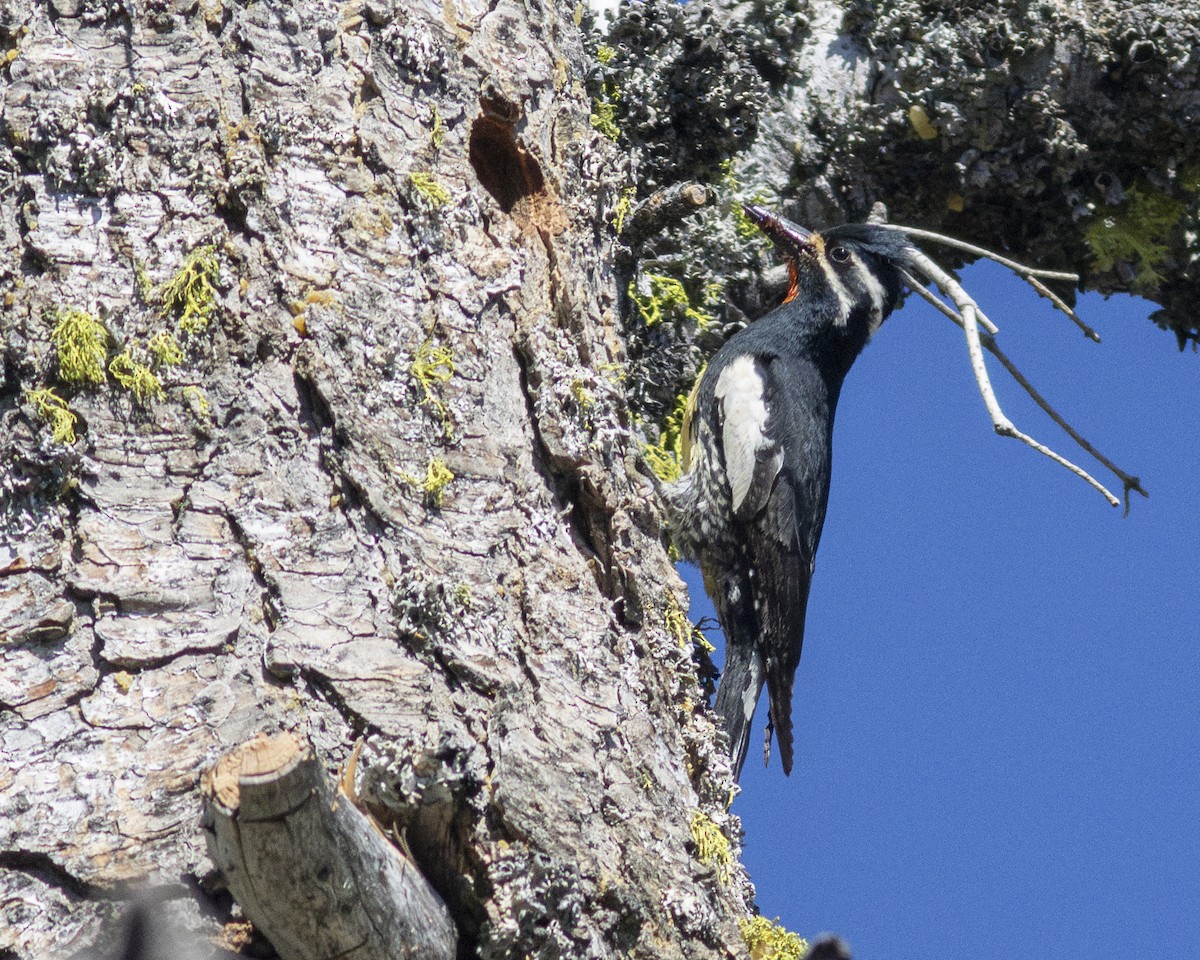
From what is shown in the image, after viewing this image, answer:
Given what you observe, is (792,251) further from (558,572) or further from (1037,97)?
(558,572)

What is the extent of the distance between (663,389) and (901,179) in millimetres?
870

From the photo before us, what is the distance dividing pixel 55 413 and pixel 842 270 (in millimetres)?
2749

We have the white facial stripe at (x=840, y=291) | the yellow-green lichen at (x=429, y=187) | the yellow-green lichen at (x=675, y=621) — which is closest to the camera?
the yellow-green lichen at (x=429, y=187)

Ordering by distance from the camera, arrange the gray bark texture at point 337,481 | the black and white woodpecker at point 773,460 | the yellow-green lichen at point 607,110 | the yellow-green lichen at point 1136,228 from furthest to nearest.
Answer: the black and white woodpecker at point 773,460
the yellow-green lichen at point 1136,228
the yellow-green lichen at point 607,110
the gray bark texture at point 337,481

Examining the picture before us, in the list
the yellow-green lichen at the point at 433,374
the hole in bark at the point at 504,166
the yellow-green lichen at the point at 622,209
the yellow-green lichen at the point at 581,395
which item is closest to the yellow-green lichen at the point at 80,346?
the yellow-green lichen at the point at 433,374

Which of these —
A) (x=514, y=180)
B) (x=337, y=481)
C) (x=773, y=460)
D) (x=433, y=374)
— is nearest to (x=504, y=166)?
(x=514, y=180)

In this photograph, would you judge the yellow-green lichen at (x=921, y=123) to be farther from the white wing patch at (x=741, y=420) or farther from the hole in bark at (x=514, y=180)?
the hole in bark at (x=514, y=180)

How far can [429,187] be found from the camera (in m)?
2.37

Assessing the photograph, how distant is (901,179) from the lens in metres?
3.80

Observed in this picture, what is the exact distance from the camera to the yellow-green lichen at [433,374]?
2182 millimetres

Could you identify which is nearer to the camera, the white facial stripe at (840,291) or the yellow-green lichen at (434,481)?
the yellow-green lichen at (434,481)

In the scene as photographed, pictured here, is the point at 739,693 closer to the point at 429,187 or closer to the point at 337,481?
the point at 429,187

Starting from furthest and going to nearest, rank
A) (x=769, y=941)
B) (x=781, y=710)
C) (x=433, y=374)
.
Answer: (x=781, y=710) < (x=769, y=941) < (x=433, y=374)

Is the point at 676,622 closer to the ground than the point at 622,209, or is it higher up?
closer to the ground
